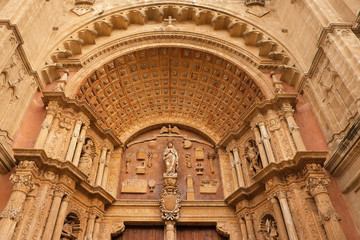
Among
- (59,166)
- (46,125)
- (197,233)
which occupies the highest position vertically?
(46,125)

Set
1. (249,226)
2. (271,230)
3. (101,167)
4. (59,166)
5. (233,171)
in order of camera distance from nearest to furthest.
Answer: (59,166) → (271,230) → (249,226) → (101,167) → (233,171)

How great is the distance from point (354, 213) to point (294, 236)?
1.68 metres

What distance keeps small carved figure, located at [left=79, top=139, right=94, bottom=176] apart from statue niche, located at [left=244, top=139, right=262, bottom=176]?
5393 millimetres

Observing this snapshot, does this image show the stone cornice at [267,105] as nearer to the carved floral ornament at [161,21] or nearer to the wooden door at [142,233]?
the carved floral ornament at [161,21]

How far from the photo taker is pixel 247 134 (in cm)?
959

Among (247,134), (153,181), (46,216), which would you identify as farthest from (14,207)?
(247,134)

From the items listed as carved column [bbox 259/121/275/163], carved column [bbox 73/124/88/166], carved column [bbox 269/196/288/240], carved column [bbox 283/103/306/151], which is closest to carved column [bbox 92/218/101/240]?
carved column [bbox 73/124/88/166]

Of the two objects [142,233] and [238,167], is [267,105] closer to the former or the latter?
[238,167]

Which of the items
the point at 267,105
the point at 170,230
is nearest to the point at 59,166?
the point at 170,230

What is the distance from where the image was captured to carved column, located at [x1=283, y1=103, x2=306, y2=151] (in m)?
7.61

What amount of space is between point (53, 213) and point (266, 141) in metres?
6.42

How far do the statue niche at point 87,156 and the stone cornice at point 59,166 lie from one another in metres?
0.59

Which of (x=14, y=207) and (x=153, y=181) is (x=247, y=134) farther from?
(x=14, y=207)

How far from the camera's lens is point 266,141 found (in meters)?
8.23
